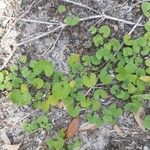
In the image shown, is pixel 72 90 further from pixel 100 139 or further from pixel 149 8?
pixel 149 8

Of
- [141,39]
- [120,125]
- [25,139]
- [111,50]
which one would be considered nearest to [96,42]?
[111,50]

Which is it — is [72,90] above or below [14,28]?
below

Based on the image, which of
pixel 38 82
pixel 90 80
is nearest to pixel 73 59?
pixel 90 80

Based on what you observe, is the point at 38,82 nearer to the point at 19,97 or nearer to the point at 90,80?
the point at 19,97

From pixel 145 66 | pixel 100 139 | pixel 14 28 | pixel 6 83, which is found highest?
pixel 14 28

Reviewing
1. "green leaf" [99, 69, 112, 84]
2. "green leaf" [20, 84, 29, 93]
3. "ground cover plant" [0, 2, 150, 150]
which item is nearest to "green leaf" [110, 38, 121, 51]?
"ground cover plant" [0, 2, 150, 150]

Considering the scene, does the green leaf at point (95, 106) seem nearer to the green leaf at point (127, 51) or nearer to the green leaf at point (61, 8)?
the green leaf at point (127, 51)
